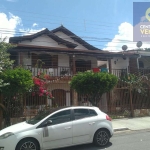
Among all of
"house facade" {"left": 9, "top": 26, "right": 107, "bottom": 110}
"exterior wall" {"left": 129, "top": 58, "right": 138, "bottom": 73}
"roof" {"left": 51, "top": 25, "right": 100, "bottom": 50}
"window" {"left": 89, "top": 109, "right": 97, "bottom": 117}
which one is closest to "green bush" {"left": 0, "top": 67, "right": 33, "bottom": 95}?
"window" {"left": 89, "top": 109, "right": 97, "bottom": 117}

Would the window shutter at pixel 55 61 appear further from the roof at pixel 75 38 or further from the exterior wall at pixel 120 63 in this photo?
the exterior wall at pixel 120 63

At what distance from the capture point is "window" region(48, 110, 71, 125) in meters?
6.75

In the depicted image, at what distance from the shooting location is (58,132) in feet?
21.5

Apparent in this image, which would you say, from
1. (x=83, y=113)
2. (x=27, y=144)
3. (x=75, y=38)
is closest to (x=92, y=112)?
(x=83, y=113)

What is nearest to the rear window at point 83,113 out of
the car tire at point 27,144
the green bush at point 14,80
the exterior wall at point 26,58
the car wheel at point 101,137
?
the car wheel at point 101,137

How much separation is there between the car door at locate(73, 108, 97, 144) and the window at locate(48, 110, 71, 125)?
249mm

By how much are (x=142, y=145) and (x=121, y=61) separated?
1533cm

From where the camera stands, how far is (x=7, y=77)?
940cm

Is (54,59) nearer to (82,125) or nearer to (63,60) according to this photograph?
(63,60)

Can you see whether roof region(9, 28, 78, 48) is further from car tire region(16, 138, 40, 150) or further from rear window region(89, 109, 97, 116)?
car tire region(16, 138, 40, 150)

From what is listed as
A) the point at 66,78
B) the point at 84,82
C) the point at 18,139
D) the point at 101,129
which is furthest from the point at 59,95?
→ the point at 18,139

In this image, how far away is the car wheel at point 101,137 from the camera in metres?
7.08

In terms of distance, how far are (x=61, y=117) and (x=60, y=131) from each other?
49cm

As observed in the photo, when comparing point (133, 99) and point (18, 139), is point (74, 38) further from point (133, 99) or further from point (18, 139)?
point (18, 139)
